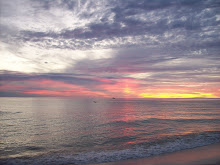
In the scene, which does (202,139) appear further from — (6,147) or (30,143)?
(6,147)

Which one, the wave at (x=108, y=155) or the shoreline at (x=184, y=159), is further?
the wave at (x=108, y=155)

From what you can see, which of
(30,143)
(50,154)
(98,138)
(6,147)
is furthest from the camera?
(98,138)

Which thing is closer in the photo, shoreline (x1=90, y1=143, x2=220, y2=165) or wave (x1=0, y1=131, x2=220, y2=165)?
shoreline (x1=90, y1=143, x2=220, y2=165)

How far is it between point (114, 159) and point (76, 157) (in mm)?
3625

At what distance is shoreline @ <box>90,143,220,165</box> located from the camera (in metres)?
12.1

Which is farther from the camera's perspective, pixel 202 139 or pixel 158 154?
pixel 202 139

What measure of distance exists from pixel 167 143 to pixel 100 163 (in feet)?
30.8

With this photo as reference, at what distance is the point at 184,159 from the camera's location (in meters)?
13.0

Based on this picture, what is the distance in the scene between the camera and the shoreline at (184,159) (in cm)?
1212

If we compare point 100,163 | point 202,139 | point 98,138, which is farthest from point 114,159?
point 202,139

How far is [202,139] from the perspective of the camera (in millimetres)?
19688

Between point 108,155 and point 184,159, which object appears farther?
point 108,155

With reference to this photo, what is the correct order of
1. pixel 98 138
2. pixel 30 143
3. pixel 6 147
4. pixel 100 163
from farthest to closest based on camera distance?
→ pixel 98 138
pixel 30 143
pixel 6 147
pixel 100 163

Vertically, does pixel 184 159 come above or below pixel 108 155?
above
